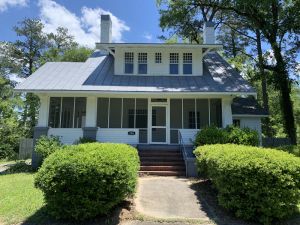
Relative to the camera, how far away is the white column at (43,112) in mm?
15109

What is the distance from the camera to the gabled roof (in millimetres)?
18500

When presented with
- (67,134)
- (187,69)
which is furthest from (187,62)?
(67,134)

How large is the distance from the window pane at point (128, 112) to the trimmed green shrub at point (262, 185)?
987cm

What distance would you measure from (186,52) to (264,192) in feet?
41.6

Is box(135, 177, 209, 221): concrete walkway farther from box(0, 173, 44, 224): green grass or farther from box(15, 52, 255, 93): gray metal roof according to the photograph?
box(15, 52, 255, 93): gray metal roof

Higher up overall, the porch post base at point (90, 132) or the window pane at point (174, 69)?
the window pane at point (174, 69)

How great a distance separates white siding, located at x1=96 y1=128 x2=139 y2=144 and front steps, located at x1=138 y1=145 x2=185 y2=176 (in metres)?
0.67

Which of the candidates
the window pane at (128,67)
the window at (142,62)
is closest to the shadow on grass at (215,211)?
the window at (142,62)

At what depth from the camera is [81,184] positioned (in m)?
6.16

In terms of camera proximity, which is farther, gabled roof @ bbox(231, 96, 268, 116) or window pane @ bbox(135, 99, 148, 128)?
gabled roof @ bbox(231, 96, 268, 116)

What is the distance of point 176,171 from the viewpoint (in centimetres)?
1265

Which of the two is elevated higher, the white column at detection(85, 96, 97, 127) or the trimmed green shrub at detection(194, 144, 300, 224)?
the white column at detection(85, 96, 97, 127)

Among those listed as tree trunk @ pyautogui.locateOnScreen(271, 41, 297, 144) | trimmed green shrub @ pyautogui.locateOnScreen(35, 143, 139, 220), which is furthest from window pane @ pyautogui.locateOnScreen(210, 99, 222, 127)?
trimmed green shrub @ pyautogui.locateOnScreen(35, 143, 139, 220)

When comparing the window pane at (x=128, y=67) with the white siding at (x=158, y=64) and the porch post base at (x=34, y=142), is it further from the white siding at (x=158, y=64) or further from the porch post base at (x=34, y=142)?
the porch post base at (x=34, y=142)
